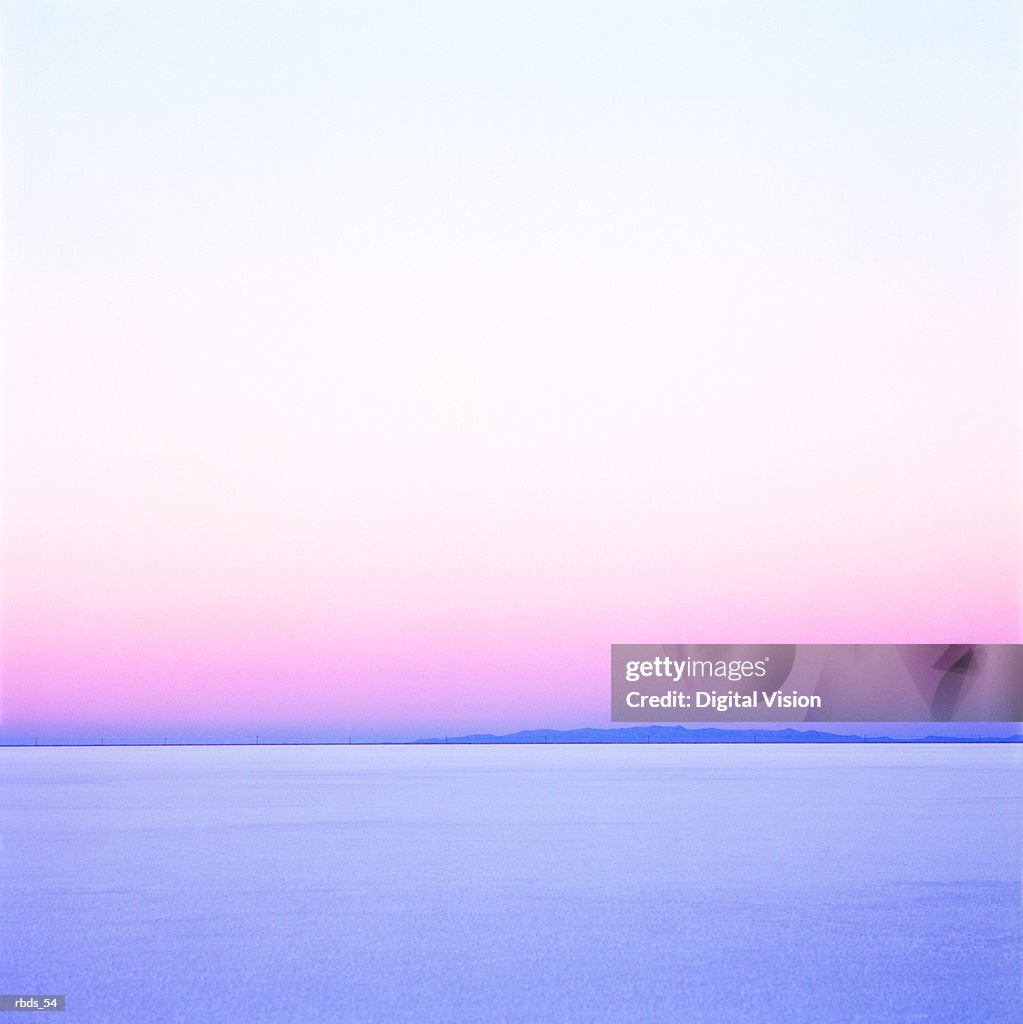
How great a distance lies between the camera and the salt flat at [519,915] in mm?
9039

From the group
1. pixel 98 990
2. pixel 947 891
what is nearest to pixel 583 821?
pixel 947 891

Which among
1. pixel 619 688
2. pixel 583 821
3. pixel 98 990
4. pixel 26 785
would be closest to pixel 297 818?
pixel 583 821

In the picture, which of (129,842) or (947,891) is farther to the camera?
(129,842)

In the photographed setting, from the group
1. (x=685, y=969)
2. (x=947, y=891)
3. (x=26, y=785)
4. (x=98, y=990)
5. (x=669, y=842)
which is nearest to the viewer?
(x=98, y=990)

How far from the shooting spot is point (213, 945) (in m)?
10.8

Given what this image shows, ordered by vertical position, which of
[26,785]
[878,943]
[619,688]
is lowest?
[26,785]

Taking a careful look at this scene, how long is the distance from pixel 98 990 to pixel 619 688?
12.1 metres

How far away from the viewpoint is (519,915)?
12328 mm

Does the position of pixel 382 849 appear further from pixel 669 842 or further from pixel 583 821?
pixel 583 821

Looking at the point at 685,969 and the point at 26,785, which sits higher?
the point at 685,969

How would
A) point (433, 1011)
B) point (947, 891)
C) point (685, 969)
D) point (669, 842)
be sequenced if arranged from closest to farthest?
1. point (433, 1011)
2. point (685, 969)
3. point (947, 891)
4. point (669, 842)

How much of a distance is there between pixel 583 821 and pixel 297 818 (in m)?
4.69

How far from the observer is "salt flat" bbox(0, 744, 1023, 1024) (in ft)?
29.7

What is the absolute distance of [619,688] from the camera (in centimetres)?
2059
